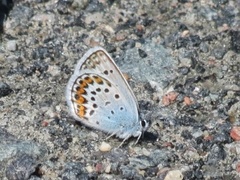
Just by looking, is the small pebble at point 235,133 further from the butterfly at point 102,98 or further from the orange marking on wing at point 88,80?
the orange marking on wing at point 88,80

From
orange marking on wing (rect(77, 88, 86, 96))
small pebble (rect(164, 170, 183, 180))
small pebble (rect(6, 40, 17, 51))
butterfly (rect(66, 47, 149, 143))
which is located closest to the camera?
small pebble (rect(164, 170, 183, 180))

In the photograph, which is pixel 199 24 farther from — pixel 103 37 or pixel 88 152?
pixel 88 152

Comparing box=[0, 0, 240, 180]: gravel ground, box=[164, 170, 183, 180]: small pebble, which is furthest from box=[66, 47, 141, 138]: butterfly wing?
box=[164, 170, 183, 180]: small pebble

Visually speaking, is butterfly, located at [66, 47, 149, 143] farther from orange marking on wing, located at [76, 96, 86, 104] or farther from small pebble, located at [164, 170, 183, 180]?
small pebble, located at [164, 170, 183, 180]

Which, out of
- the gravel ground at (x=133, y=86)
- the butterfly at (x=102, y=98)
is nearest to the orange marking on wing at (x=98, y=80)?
the butterfly at (x=102, y=98)

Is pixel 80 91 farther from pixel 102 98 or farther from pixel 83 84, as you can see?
pixel 102 98

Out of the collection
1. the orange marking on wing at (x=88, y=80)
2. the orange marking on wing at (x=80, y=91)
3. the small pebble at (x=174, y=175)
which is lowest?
the small pebble at (x=174, y=175)

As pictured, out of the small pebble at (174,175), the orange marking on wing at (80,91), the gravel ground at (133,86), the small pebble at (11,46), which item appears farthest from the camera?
the small pebble at (11,46)

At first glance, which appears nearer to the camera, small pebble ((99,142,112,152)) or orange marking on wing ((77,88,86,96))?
small pebble ((99,142,112,152))
